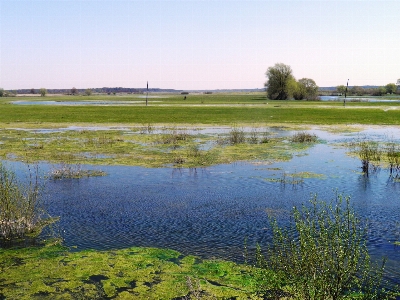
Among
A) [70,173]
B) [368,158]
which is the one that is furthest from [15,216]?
[368,158]

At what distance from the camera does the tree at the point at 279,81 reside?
408 ft

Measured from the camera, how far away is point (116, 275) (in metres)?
9.19

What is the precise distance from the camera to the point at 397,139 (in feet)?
106

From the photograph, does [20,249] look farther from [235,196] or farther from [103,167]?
[103,167]

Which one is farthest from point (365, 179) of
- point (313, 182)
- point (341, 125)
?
point (341, 125)

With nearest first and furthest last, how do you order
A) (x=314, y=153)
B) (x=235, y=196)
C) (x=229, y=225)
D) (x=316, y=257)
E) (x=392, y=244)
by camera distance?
(x=316, y=257)
(x=392, y=244)
(x=229, y=225)
(x=235, y=196)
(x=314, y=153)

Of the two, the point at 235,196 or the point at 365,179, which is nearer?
the point at 235,196

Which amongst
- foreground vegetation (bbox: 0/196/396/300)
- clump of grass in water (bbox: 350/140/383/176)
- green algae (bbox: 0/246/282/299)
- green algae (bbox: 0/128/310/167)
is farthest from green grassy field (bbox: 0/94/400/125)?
foreground vegetation (bbox: 0/196/396/300)

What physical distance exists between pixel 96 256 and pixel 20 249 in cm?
217

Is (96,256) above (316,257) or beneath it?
beneath

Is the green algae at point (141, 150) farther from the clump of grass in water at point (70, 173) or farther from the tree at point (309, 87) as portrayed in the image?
the tree at point (309, 87)

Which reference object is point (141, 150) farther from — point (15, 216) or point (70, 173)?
point (15, 216)

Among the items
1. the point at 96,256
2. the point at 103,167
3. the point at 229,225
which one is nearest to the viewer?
the point at 96,256

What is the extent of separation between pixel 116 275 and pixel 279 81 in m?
121
